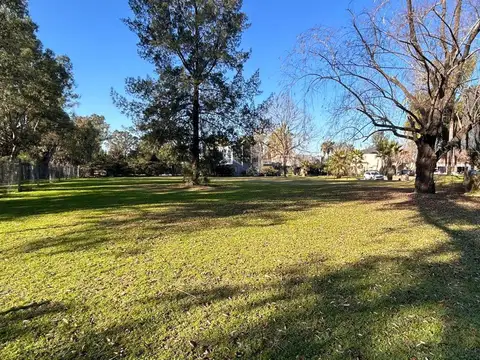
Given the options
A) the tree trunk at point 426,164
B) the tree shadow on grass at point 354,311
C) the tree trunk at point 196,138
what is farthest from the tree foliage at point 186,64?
the tree shadow on grass at point 354,311

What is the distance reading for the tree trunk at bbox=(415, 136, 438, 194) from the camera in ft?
40.5

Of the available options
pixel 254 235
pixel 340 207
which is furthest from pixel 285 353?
pixel 340 207

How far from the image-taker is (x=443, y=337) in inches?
103

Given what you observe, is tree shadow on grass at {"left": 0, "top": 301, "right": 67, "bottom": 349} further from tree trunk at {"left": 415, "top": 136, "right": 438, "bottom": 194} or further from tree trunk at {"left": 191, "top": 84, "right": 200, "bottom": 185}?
tree trunk at {"left": 191, "top": 84, "right": 200, "bottom": 185}

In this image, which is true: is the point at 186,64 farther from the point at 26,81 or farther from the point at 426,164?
the point at 426,164

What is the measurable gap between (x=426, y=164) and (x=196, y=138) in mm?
11852

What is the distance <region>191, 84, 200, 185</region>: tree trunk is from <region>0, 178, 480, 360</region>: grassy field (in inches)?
492

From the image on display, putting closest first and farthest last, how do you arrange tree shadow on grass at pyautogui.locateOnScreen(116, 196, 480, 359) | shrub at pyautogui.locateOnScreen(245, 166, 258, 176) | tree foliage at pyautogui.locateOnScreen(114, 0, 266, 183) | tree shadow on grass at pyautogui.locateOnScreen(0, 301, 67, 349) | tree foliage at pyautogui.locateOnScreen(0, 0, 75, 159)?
tree shadow on grass at pyautogui.locateOnScreen(116, 196, 480, 359) → tree shadow on grass at pyautogui.locateOnScreen(0, 301, 67, 349) → tree foliage at pyautogui.locateOnScreen(0, 0, 75, 159) → tree foliage at pyautogui.locateOnScreen(114, 0, 266, 183) → shrub at pyautogui.locateOnScreen(245, 166, 258, 176)

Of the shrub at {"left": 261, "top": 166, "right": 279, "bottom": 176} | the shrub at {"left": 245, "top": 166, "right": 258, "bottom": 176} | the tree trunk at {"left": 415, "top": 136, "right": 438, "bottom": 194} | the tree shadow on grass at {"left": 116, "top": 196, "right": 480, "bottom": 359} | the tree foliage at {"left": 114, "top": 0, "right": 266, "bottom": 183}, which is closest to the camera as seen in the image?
the tree shadow on grass at {"left": 116, "top": 196, "right": 480, "bottom": 359}

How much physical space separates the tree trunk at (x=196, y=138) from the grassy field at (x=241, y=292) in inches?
492

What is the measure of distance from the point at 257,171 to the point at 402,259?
49332 mm

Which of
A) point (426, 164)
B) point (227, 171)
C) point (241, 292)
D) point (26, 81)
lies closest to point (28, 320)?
point (241, 292)

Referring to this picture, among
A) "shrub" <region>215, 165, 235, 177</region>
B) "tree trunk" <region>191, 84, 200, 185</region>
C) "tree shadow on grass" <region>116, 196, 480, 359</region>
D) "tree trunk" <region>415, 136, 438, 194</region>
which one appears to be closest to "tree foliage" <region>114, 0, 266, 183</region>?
"tree trunk" <region>191, 84, 200, 185</region>

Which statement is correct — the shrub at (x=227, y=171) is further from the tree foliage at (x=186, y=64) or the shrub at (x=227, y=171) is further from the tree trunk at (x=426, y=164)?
the tree trunk at (x=426, y=164)
